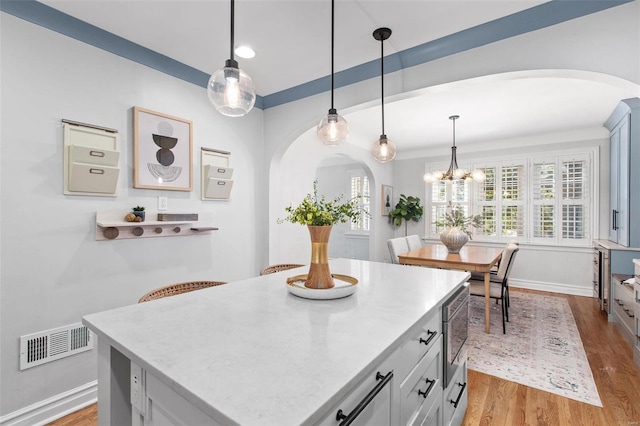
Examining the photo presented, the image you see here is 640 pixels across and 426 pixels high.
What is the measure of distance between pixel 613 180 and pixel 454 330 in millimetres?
4589

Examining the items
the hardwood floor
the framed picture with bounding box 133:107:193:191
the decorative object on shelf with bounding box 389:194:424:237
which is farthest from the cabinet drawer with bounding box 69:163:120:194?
the decorative object on shelf with bounding box 389:194:424:237

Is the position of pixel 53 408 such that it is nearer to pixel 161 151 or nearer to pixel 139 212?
pixel 139 212

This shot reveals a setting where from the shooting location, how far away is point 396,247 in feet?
13.4

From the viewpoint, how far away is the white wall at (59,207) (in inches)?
72.8

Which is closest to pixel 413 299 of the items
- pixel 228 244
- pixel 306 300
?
pixel 306 300

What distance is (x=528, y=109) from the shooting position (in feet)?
13.1

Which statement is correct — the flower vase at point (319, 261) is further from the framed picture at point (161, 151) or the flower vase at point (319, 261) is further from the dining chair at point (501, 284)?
the dining chair at point (501, 284)

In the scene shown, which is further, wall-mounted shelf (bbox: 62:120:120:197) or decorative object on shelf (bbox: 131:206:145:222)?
decorative object on shelf (bbox: 131:206:145:222)

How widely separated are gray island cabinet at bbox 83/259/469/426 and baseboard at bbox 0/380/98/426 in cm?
133

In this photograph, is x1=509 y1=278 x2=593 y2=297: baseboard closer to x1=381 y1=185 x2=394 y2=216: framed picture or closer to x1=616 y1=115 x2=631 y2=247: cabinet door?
x1=616 y1=115 x2=631 y2=247: cabinet door

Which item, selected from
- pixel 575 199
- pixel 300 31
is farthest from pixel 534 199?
pixel 300 31

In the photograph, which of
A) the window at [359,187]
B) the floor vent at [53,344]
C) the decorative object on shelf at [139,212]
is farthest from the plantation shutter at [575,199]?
the floor vent at [53,344]

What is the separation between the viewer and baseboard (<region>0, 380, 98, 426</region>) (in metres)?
1.84

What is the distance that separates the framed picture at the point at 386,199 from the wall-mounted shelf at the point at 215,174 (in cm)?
377
